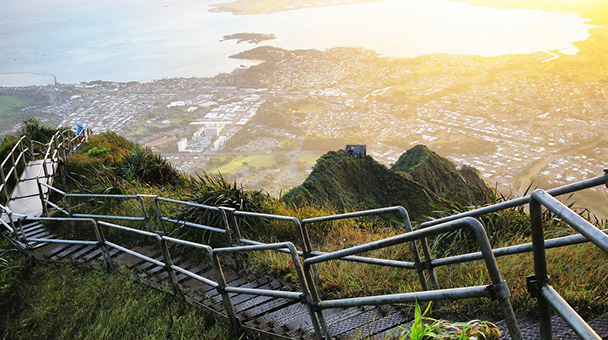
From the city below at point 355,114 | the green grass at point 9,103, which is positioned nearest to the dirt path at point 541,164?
the city below at point 355,114

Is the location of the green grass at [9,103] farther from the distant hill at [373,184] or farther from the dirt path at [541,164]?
the distant hill at [373,184]

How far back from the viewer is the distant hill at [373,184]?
12.2 metres

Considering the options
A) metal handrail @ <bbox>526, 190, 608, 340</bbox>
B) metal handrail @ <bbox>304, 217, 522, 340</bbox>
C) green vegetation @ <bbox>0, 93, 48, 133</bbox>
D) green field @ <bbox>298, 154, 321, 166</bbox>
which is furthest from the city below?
metal handrail @ <bbox>526, 190, 608, 340</bbox>

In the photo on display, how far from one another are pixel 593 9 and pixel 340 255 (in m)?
101

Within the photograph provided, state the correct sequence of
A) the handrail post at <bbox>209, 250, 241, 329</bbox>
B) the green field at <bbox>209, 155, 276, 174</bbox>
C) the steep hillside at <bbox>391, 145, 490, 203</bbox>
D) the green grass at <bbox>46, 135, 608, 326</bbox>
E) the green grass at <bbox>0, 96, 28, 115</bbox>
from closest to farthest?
1. the green grass at <bbox>46, 135, 608, 326</bbox>
2. the handrail post at <bbox>209, 250, 241, 329</bbox>
3. the steep hillside at <bbox>391, 145, 490, 203</bbox>
4. the green field at <bbox>209, 155, 276, 174</bbox>
5. the green grass at <bbox>0, 96, 28, 115</bbox>

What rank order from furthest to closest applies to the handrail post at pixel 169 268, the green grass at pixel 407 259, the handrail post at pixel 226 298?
the handrail post at pixel 169 268
the handrail post at pixel 226 298
the green grass at pixel 407 259

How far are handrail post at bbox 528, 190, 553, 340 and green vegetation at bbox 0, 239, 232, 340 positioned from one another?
3061mm

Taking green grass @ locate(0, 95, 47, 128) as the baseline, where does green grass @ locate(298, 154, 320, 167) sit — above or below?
below

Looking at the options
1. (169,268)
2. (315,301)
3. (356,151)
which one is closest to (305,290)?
(315,301)

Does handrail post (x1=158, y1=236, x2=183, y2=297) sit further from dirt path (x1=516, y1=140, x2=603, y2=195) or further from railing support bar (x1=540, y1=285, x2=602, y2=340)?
dirt path (x1=516, y1=140, x2=603, y2=195)

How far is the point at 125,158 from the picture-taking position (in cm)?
1237

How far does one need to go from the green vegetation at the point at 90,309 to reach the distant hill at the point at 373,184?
5.70m

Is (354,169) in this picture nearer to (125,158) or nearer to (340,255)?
(125,158)

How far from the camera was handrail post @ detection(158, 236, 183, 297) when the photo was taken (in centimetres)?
517
